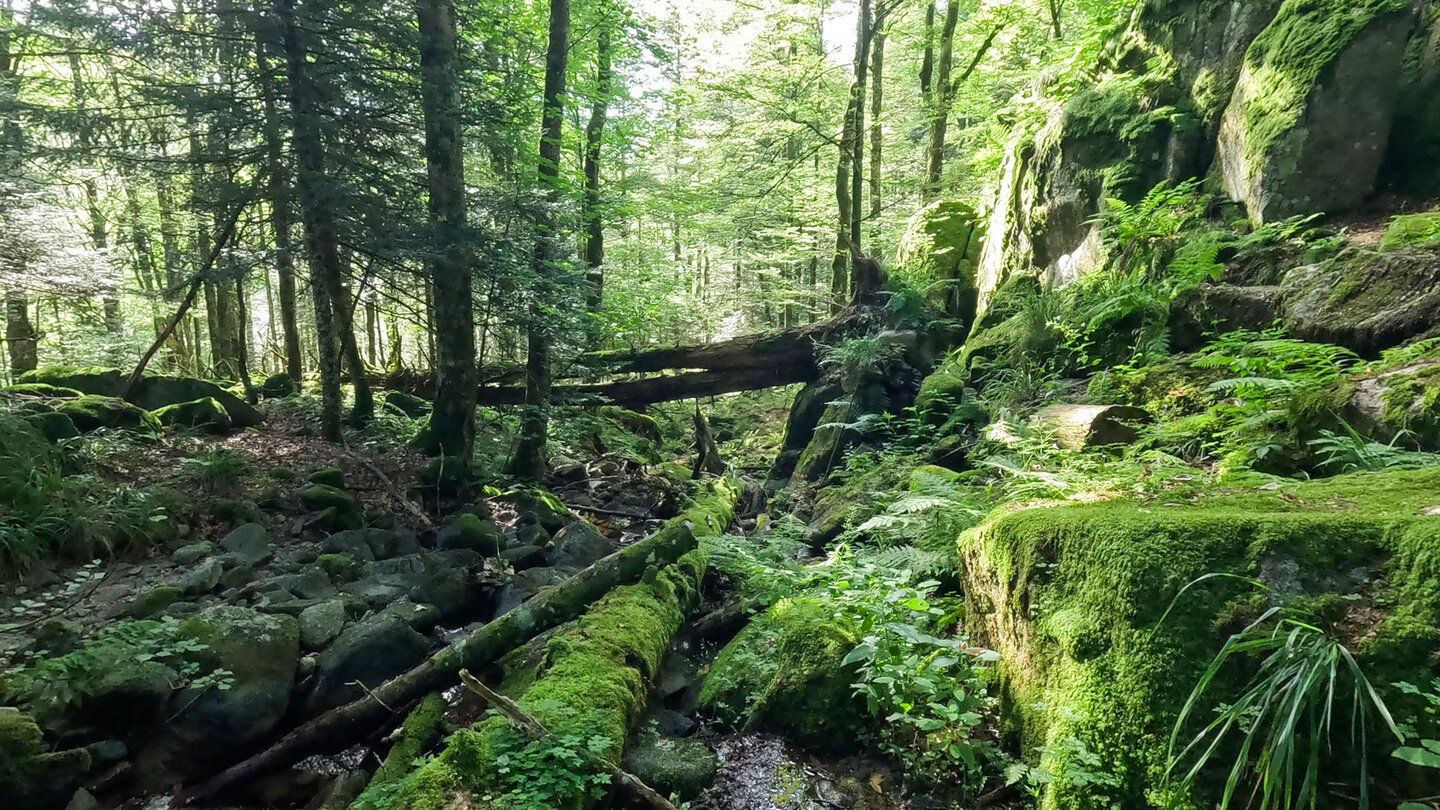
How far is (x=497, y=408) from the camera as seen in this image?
12.4 meters

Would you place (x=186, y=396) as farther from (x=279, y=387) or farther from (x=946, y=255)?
(x=946, y=255)

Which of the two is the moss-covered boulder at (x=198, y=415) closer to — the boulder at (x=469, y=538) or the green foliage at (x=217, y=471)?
the green foliage at (x=217, y=471)

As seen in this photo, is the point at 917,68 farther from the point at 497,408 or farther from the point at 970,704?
the point at 970,704

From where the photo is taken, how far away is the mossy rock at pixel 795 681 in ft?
12.8

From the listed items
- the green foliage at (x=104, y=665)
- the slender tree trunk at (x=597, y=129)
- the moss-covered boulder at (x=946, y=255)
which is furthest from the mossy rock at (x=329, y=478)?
the moss-covered boulder at (x=946, y=255)

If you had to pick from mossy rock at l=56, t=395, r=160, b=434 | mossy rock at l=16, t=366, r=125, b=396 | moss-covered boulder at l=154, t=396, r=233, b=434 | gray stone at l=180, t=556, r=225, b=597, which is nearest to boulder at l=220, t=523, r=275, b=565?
gray stone at l=180, t=556, r=225, b=597

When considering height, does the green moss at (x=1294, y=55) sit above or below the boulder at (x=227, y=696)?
above

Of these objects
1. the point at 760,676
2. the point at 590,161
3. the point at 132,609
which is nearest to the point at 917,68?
the point at 590,161

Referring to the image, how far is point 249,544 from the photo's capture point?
21.1ft

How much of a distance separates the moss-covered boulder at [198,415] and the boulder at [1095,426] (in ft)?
35.3

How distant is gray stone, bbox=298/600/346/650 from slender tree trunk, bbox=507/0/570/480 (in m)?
4.66

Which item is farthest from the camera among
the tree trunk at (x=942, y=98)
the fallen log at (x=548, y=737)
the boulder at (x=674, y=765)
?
the tree trunk at (x=942, y=98)

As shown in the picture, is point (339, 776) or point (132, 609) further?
point (132, 609)

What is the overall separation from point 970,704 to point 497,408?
35.1 ft
